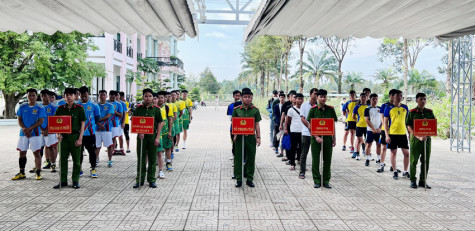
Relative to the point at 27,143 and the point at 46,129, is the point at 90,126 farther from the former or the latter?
the point at 27,143

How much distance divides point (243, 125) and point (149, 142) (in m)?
1.73

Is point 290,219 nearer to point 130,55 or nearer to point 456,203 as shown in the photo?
point 456,203

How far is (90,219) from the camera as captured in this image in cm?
480

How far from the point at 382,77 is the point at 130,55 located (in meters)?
35.5

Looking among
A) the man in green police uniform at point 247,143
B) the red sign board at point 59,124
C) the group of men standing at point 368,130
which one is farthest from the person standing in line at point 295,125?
the red sign board at point 59,124

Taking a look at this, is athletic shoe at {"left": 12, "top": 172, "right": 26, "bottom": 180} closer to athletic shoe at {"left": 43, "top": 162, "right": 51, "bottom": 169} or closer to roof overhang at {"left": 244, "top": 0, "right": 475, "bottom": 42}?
athletic shoe at {"left": 43, "top": 162, "right": 51, "bottom": 169}

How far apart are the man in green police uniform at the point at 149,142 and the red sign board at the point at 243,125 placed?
1393 millimetres

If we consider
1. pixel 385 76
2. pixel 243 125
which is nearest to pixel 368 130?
pixel 243 125

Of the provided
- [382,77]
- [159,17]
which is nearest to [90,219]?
[159,17]

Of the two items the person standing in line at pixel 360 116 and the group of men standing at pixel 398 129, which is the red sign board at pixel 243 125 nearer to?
the group of men standing at pixel 398 129

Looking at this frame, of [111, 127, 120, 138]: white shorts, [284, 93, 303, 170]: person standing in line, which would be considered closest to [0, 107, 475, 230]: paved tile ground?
[284, 93, 303, 170]: person standing in line

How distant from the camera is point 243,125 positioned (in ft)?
21.1

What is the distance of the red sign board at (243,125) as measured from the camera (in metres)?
6.42

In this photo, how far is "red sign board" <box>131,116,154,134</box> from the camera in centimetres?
632
